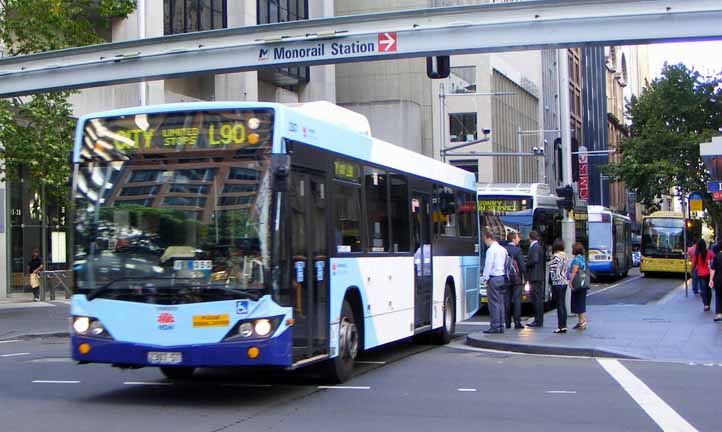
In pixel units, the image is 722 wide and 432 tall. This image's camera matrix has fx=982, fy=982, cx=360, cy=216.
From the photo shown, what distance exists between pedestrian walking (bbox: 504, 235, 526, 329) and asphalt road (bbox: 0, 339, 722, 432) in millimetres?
4227

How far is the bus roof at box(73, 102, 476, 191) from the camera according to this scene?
10.6 metres

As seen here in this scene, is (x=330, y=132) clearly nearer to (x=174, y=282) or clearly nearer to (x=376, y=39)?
(x=174, y=282)

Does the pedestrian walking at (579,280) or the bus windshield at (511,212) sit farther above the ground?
the bus windshield at (511,212)

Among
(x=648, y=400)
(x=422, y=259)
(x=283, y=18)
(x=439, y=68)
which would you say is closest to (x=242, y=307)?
(x=648, y=400)

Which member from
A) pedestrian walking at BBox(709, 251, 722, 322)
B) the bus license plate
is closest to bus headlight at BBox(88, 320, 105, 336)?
the bus license plate

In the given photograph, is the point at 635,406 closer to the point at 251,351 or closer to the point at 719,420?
the point at 719,420

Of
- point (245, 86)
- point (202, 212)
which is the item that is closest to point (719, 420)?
point (202, 212)

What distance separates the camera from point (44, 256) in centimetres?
3797

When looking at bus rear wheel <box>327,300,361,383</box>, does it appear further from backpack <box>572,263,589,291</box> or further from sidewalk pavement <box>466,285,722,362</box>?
backpack <box>572,263,589,291</box>

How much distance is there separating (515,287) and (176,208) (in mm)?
10428

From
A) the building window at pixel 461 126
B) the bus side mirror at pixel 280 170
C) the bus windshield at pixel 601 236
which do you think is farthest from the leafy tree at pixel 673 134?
the bus side mirror at pixel 280 170

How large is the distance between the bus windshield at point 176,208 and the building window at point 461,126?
58.8 metres

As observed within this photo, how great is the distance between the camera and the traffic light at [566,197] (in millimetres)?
22281

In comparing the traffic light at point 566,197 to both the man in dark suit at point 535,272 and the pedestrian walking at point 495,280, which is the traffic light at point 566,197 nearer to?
the man in dark suit at point 535,272
